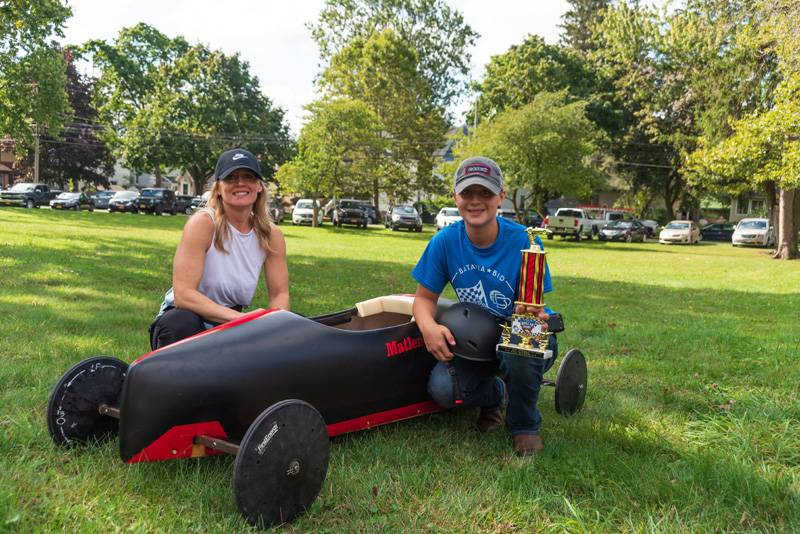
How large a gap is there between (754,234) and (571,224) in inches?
380

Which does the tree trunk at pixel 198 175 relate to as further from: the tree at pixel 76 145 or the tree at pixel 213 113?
the tree at pixel 76 145

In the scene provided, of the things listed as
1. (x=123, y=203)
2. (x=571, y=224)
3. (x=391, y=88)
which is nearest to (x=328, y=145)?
(x=391, y=88)

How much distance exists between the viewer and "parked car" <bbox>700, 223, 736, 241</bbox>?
4600 centimetres

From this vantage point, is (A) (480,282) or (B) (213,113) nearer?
(A) (480,282)

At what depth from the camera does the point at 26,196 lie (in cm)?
3816

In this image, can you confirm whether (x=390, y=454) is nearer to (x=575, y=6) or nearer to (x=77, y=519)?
(x=77, y=519)

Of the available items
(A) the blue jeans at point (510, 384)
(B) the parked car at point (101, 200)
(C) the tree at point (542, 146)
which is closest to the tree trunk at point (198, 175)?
(B) the parked car at point (101, 200)

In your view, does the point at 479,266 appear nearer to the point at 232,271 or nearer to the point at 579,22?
the point at 232,271

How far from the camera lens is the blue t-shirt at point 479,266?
3680mm

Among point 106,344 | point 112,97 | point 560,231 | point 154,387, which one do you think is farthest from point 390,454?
point 112,97

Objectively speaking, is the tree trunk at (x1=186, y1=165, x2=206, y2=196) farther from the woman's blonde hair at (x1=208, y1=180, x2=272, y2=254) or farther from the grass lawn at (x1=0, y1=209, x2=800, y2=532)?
the woman's blonde hair at (x1=208, y1=180, x2=272, y2=254)

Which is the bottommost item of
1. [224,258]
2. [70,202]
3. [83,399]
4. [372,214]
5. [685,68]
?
[83,399]

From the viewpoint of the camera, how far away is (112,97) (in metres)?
52.8

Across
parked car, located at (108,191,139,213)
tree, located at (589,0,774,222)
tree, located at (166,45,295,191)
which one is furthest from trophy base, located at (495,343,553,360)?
tree, located at (166,45,295,191)
